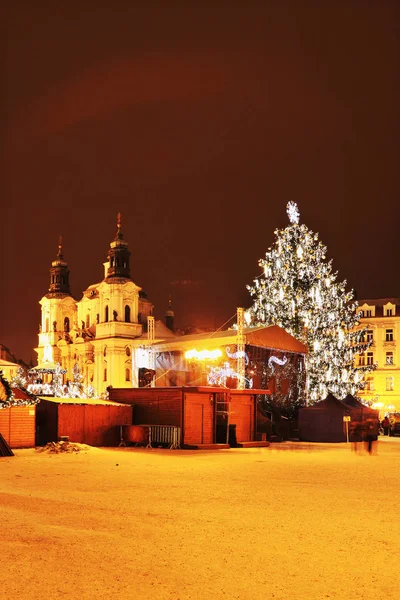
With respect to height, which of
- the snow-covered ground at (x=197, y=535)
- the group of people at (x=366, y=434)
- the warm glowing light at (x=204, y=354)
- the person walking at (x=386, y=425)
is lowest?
the person walking at (x=386, y=425)

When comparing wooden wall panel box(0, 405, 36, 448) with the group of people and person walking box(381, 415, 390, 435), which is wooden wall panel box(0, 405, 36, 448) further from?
person walking box(381, 415, 390, 435)

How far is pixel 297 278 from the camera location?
160 ft

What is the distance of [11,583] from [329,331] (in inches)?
1686

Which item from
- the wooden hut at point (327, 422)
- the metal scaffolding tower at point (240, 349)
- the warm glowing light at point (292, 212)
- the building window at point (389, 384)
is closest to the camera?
the metal scaffolding tower at point (240, 349)

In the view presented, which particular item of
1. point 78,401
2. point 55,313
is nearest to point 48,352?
point 55,313

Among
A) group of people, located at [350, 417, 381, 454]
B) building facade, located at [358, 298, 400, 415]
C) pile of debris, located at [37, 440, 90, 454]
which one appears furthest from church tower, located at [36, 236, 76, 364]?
pile of debris, located at [37, 440, 90, 454]

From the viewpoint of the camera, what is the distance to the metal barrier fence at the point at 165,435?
29.4 metres

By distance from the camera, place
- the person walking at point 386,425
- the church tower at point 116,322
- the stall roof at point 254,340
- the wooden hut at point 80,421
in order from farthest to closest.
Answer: the church tower at point 116,322, the person walking at point 386,425, the stall roof at point 254,340, the wooden hut at point 80,421

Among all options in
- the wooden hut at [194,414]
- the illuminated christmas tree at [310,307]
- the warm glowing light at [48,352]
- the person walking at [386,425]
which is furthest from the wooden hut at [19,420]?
the warm glowing light at [48,352]

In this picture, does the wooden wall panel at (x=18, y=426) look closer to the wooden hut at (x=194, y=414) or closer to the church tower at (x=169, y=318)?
the wooden hut at (x=194, y=414)

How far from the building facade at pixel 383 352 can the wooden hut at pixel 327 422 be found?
35.0 metres

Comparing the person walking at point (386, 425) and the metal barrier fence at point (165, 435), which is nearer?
the metal barrier fence at point (165, 435)

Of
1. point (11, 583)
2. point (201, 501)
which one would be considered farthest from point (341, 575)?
point (201, 501)

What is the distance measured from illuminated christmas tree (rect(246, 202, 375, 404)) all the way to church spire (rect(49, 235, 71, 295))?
2370 inches
